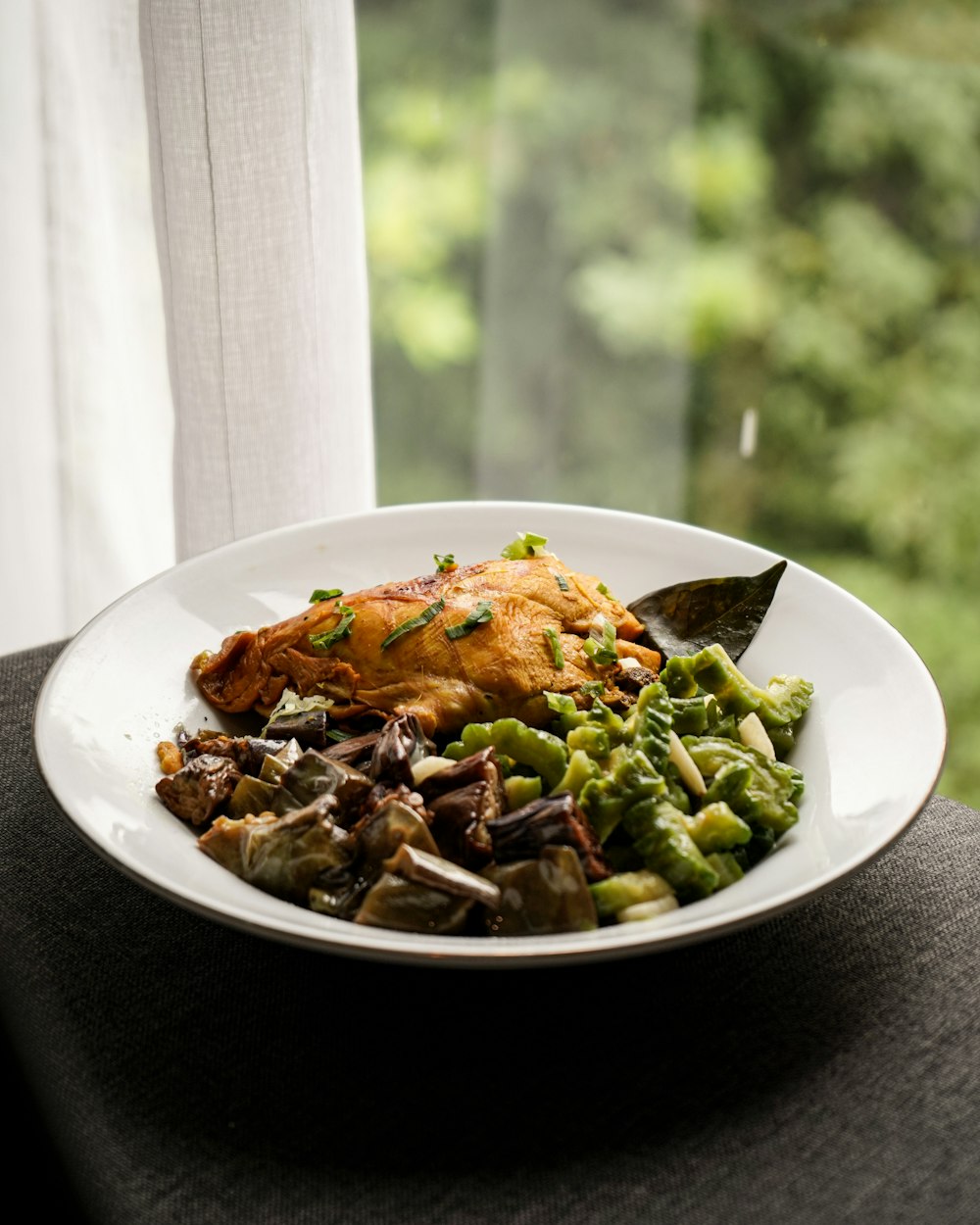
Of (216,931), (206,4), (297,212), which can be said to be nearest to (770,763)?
(216,931)

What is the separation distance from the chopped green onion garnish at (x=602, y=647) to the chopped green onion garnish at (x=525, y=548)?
18 centimetres

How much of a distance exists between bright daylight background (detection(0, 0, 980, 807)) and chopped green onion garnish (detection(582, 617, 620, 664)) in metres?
1.61

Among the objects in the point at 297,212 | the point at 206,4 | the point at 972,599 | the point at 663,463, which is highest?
the point at 206,4

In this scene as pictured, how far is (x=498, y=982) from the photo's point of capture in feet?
3.94

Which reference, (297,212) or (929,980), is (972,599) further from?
(929,980)

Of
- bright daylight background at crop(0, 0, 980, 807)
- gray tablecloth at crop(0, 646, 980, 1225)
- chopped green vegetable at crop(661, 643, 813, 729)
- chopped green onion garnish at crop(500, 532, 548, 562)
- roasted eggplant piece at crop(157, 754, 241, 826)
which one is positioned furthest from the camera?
bright daylight background at crop(0, 0, 980, 807)

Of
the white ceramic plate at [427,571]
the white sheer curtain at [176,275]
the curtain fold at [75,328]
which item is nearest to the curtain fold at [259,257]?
the white sheer curtain at [176,275]

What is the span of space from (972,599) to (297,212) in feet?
7.95

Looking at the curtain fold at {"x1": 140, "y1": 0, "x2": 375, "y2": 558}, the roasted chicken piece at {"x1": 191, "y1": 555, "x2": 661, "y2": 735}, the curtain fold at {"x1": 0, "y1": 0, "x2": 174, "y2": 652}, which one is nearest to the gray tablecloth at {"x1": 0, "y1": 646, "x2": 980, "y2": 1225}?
the roasted chicken piece at {"x1": 191, "y1": 555, "x2": 661, "y2": 735}

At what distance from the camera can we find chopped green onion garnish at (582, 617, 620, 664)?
163cm

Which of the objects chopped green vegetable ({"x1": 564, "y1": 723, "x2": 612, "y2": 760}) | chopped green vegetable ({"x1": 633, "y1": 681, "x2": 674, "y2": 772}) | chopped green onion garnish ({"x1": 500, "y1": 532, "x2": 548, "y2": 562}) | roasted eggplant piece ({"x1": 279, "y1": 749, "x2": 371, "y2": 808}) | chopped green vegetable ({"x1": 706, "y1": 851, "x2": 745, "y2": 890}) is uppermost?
chopped green onion garnish ({"x1": 500, "y1": 532, "x2": 548, "y2": 562})

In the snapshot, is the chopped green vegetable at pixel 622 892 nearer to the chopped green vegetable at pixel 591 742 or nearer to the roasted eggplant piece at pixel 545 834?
the roasted eggplant piece at pixel 545 834

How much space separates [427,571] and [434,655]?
329 millimetres

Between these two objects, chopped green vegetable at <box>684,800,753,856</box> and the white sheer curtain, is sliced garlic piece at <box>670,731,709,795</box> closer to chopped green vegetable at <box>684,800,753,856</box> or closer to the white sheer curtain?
chopped green vegetable at <box>684,800,753,856</box>
